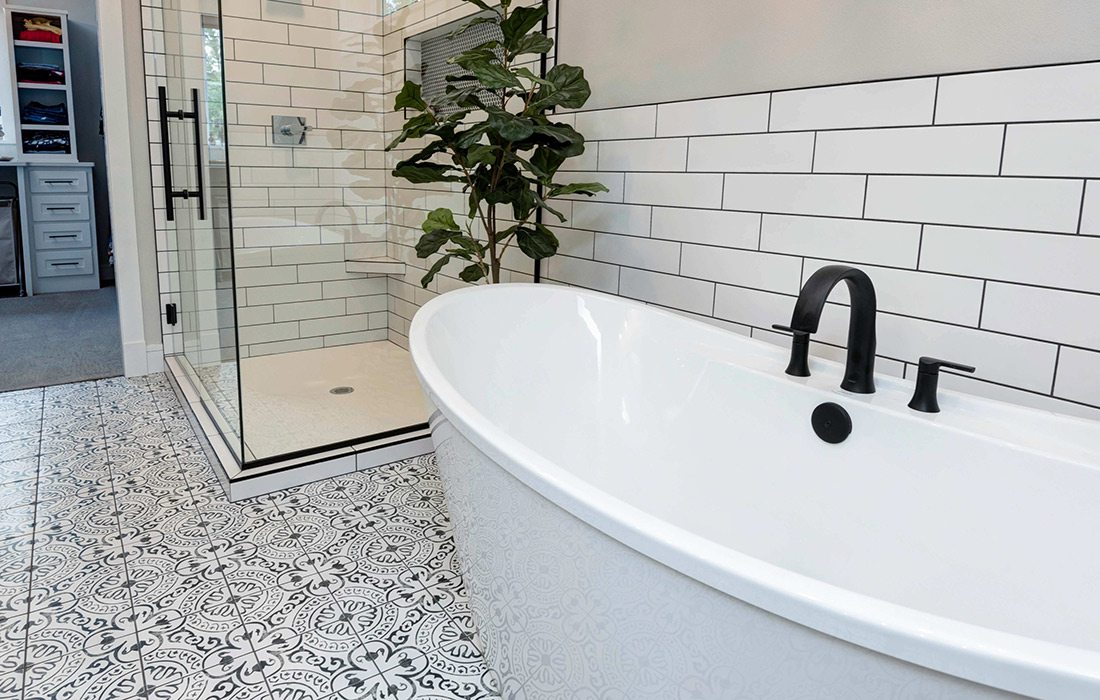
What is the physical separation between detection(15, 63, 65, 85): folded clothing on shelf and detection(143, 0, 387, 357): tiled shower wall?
419cm

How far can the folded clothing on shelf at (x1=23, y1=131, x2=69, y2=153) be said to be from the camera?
5.81 m

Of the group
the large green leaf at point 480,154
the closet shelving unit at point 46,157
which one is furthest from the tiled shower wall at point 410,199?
the closet shelving unit at point 46,157

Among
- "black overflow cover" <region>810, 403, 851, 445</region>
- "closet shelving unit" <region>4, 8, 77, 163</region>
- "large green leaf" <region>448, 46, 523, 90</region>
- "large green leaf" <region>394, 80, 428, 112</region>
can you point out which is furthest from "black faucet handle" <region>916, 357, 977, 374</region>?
"closet shelving unit" <region>4, 8, 77, 163</region>

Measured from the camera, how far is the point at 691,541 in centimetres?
73

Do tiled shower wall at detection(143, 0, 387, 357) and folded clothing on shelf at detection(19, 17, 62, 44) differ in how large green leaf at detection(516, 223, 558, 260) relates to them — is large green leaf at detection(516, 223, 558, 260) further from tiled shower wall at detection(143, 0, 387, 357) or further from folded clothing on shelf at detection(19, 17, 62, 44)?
folded clothing on shelf at detection(19, 17, 62, 44)

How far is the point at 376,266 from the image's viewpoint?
2750mm

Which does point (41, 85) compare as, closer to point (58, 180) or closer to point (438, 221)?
point (58, 180)

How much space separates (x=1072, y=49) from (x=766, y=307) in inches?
31.5

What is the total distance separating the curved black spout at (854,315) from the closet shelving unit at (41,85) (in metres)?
6.28

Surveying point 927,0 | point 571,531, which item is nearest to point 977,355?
point 927,0

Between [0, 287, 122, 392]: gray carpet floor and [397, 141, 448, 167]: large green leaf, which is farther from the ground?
[397, 141, 448, 167]: large green leaf

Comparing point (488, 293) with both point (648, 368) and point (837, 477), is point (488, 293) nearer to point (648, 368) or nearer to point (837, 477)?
point (648, 368)

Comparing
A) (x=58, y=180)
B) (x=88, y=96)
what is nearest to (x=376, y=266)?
(x=58, y=180)

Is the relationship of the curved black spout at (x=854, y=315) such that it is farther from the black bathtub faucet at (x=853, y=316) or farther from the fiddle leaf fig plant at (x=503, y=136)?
the fiddle leaf fig plant at (x=503, y=136)
